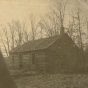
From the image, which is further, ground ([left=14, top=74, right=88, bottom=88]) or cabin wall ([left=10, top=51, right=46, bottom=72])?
cabin wall ([left=10, top=51, right=46, bottom=72])

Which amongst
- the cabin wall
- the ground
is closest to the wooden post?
the ground

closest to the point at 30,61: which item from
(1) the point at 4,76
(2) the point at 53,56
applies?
(2) the point at 53,56

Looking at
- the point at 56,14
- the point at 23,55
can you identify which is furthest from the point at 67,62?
the point at 56,14

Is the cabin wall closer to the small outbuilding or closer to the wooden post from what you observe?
the small outbuilding

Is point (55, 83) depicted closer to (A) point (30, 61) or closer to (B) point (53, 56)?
(B) point (53, 56)

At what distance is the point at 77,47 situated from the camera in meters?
26.0

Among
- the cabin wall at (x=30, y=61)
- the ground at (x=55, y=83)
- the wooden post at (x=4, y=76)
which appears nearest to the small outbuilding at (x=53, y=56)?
the cabin wall at (x=30, y=61)

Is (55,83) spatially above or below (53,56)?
below

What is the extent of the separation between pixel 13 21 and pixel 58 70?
3592 centimetres

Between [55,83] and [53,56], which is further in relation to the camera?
[53,56]

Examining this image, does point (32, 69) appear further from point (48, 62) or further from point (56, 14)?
point (56, 14)

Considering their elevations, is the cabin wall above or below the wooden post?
below

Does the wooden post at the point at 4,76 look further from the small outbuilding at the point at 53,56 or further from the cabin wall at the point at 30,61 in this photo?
the cabin wall at the point at 30,61

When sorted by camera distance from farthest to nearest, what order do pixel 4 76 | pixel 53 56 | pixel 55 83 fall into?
pixel 53 56
pixel 55 83
pixel 4 76
